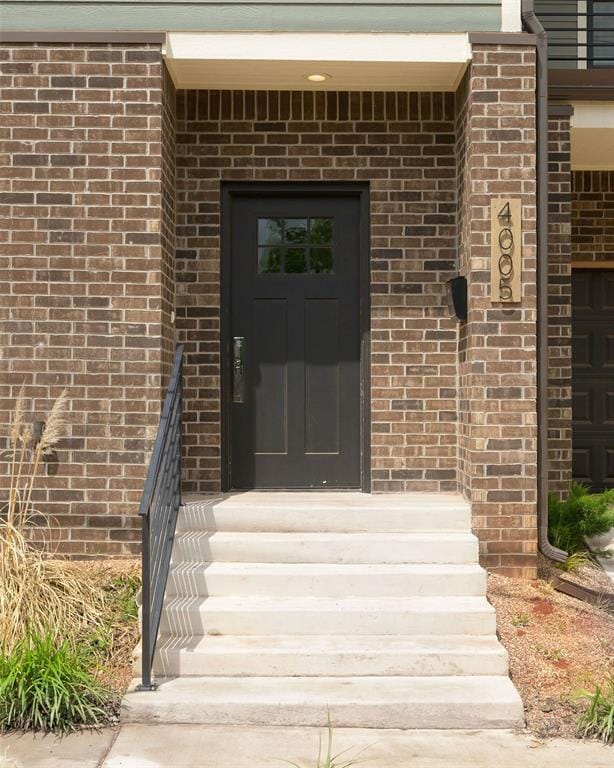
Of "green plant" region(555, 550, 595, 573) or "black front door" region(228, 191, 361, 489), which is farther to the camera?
"black front door" region(228, 191, 361, 489)

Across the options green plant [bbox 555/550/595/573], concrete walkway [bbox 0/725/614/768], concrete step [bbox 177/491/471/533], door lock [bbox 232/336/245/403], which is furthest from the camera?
door lock [bbox 232/336/245/403]

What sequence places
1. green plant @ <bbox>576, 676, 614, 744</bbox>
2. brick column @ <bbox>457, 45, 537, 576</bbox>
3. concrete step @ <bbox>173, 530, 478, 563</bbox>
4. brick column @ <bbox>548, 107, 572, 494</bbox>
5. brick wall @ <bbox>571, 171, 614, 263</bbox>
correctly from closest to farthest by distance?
green plant @ <bbox>576, 676, 614, 744</bbox>
concrete step @ <bbox>173, 530, 478, 563</bbox>
brick column @ <bbox>457, 45, 537, 576</bbox>
brick column @ <bbox>548, 107, 572, 494</bbox>
brick wall @ <bbox>571, 171, 614, 263</bbox>

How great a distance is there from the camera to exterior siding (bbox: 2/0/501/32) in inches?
201

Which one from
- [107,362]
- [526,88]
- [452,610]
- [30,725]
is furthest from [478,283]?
[30,725]

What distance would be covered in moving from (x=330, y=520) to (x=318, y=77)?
2.87m

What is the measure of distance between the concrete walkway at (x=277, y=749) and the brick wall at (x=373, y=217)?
221 cm

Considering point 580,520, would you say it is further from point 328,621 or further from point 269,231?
point 269,231

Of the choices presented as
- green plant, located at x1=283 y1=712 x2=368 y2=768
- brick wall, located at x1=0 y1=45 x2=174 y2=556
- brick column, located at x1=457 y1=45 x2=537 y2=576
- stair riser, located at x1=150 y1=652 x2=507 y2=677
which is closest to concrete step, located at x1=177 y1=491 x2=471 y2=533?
brick column, located at x1=457 y1=45 x2=537 y2=576

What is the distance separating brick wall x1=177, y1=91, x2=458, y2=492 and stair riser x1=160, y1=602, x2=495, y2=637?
1.46 m

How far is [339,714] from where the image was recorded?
3.71m

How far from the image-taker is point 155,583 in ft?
13.3

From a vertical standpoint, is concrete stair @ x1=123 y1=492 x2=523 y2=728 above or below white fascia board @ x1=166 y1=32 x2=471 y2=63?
below

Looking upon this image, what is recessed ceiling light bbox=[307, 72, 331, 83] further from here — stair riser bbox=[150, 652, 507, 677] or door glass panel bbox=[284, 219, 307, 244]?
stair riser bbox=[150, 652, 507, 677]

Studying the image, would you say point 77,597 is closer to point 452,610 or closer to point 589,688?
point 452,610
